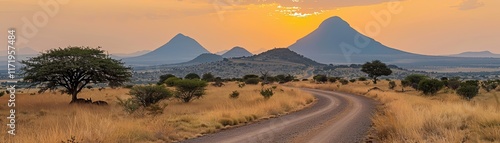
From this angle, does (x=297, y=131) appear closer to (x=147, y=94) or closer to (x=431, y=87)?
(x=147, y=94)

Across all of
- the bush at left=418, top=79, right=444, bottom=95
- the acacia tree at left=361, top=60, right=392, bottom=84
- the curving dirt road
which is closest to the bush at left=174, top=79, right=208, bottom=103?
the curving dirt road

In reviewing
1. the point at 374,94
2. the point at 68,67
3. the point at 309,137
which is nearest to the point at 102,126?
the point at 309,137

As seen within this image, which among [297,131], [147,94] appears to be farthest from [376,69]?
[297,131]

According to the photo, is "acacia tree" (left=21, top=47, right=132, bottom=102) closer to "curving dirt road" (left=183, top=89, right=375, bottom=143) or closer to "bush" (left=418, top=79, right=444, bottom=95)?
"curving dirt road" (left=183, top=89, right=375, bottom=143)

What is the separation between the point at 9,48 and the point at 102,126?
14.5 feet

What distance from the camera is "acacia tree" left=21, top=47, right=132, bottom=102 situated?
1147 inches

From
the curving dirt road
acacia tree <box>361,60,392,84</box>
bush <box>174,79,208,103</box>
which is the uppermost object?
acacia tree <box>361,60,392,84</box>

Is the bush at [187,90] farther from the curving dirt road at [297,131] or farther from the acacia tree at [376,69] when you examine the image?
the acacia tree at [376,69]

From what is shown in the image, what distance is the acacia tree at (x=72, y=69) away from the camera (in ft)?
95.6

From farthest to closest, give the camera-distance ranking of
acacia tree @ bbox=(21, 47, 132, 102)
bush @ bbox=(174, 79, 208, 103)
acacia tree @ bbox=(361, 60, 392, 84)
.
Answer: acacia tree @ bbox=(361, 60, 392, 84) < bush @ bbox=(174, 79, 208, 103) < acacia tree @ bbox=(21, 47, 132, 102)

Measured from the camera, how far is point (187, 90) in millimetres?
35188

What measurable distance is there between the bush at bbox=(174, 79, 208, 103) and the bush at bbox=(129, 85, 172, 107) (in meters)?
4.85

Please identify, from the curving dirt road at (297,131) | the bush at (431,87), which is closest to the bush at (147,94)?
the curving dirt road at (297,131)

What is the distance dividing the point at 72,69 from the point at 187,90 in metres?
10.2
